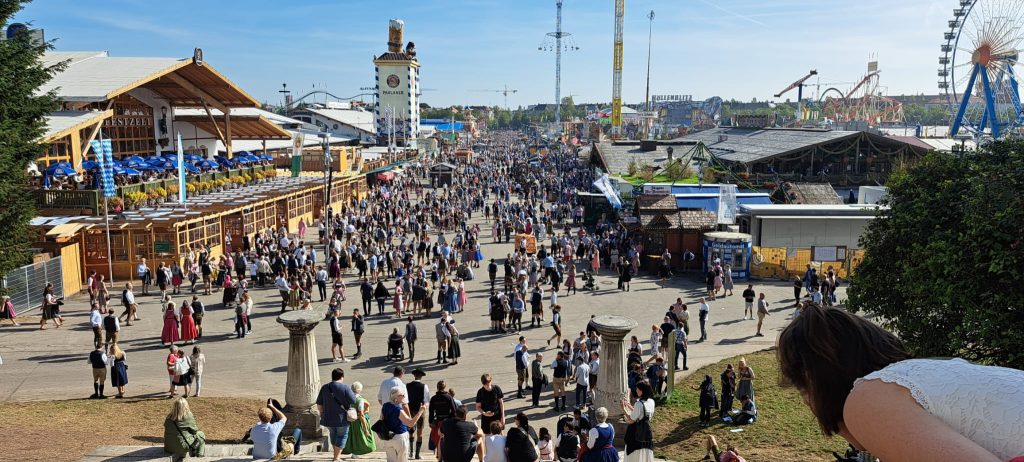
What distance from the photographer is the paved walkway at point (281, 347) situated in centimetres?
1511

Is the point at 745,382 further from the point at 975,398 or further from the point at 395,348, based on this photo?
the point at 975,398

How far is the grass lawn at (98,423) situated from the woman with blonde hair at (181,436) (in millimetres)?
1565

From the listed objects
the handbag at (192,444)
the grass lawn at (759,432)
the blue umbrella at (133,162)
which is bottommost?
the grass lawn at (759,432)

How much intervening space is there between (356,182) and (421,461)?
43.0 meters

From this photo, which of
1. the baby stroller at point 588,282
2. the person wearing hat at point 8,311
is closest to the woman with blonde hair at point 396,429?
the person wearing hat at point 8,311

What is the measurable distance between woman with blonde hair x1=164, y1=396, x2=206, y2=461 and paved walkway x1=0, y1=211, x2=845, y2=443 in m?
5.11

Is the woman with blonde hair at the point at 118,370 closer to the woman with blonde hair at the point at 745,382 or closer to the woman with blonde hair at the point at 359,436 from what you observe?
the woman with blonde hair at the point at 359,436

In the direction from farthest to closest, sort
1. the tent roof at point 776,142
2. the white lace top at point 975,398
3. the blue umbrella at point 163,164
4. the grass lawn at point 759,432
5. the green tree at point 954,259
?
1. the tent roof at point 776,142
2. the blue umbrella at point 163,164
3. the grass lawn at point 759,432
4. the green tree at point 954,259
5. the white lace top at point 975,398

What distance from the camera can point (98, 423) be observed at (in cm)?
1227

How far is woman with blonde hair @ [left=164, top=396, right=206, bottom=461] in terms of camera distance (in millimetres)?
9422

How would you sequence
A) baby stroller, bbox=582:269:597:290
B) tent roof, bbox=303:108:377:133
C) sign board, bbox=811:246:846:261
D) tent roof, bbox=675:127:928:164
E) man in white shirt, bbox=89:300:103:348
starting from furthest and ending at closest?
tent roof, bbox=303:108:377:133 < tent roof, bbox=675:127:928:164 < sign board, bbox=811:246:846:261 < baby stroller, bbox=582:269:597:290 < man in white shirt, bbox=89:300:103:348

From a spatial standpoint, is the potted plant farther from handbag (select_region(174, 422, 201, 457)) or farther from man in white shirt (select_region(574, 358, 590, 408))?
man in white shirt (select_region(574, 358, 590, 408))

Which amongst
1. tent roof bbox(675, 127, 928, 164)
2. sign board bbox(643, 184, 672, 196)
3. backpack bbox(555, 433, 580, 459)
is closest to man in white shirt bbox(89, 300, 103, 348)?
backpack bbox(555, 433, 580, 459)

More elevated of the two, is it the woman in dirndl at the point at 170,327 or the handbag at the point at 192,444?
the handbag at the point at 192,444
